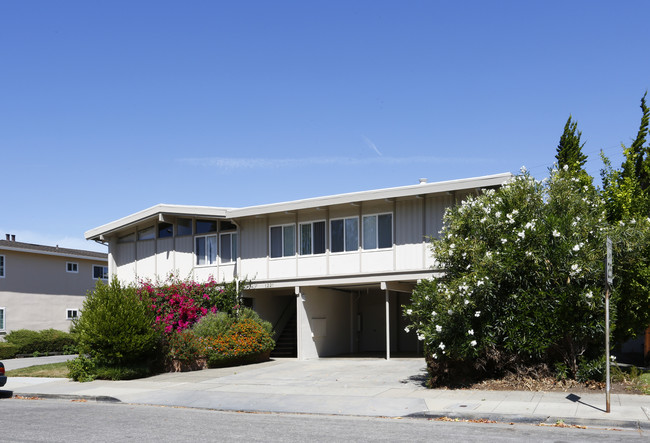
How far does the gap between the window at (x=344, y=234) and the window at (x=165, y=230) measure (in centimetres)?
763

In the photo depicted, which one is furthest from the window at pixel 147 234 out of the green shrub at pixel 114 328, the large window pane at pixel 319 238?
the green shrub at pixel 114 328

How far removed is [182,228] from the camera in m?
27.5

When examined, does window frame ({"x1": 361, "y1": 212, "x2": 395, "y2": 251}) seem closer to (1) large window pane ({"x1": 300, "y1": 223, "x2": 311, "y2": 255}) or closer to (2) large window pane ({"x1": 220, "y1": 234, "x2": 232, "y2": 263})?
(1) large window pane ({"x1": 300, "y1": 223, "x2": 311, "y2": 255})

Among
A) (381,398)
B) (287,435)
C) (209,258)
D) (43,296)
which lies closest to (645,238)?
(381,398)

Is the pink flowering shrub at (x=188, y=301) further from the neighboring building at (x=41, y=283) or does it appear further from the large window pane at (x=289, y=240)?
the neighboring building at (x=41, y=283)

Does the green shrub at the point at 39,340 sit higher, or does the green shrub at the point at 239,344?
the green shrub at the point at 239,344

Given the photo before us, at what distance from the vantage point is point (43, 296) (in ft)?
120

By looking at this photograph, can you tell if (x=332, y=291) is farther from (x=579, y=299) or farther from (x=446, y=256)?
(x=579, y=299)

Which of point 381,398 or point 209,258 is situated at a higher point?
point 209,258

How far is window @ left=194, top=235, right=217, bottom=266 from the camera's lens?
26.7m

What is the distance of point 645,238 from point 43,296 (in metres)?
32.1

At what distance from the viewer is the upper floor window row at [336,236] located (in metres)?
23.0

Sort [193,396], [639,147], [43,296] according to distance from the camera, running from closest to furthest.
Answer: [193,396] → [639,147] → [43,296]

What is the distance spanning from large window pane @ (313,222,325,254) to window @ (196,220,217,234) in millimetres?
4726
